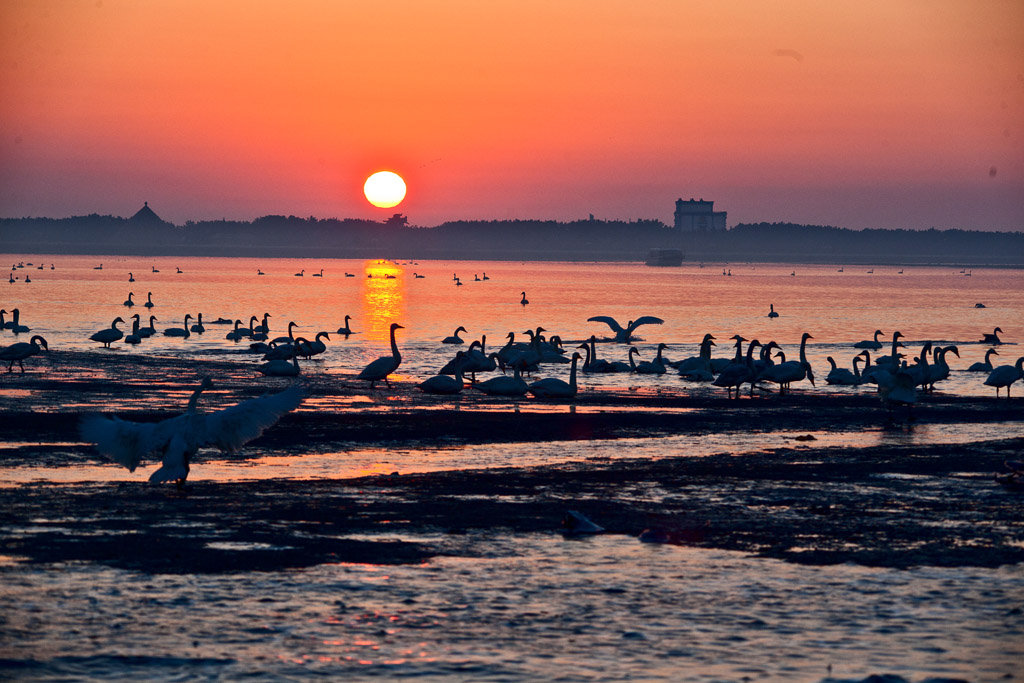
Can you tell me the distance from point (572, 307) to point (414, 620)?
222ft

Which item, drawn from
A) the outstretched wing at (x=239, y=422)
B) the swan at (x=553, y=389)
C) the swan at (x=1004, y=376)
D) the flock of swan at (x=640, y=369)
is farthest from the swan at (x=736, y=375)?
the outstretched wing at (x=239, y=422)

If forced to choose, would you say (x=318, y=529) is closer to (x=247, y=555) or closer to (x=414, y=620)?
(x=247, y=555)

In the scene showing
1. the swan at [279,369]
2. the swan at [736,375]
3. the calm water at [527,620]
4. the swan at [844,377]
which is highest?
the swan at [736,375]

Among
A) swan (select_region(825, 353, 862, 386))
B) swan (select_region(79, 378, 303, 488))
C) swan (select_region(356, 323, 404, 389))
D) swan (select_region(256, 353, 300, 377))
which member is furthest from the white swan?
swan (select_region(79, 378, 303, 488))

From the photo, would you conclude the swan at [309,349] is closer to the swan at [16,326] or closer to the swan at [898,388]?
the swan at [16,326]

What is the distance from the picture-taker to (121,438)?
12.5 meters

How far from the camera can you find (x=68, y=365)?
30.5m

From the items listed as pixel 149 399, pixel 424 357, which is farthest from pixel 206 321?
pixel 149 399

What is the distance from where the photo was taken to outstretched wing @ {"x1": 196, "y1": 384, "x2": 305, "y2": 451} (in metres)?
12.9

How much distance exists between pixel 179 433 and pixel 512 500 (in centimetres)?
352

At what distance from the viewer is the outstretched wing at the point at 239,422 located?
12.9m

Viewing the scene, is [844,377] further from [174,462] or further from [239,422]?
[174,462]

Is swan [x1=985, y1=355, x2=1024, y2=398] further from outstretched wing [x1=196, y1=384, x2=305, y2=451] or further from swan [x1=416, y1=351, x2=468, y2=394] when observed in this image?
outstretched wing [x1=196, y1=384, x2=305, y2=451]

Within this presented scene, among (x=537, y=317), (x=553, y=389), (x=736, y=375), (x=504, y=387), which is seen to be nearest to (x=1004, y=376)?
(x=736, y=375)
